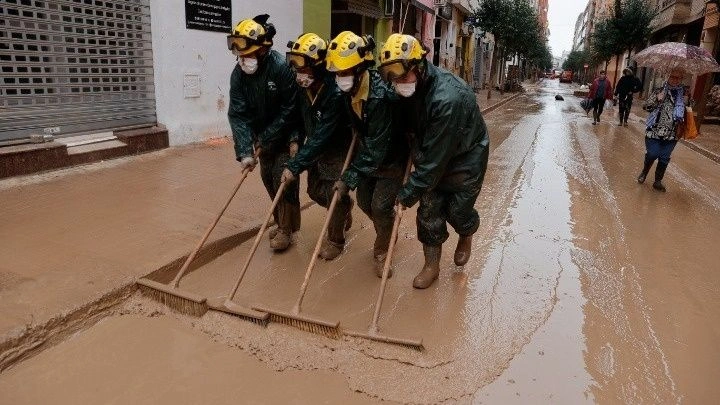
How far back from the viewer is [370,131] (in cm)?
330

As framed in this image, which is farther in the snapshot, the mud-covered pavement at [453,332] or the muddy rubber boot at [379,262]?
the muddy rubber boot at [379,262]

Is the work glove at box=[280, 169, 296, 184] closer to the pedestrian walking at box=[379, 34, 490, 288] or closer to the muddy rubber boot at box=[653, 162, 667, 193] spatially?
the pedestrian walking at box=[379, 34, 490, 288]

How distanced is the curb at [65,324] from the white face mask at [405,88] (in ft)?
6.54

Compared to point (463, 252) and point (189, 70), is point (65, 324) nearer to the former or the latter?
point (463, 252)

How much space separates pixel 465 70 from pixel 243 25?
28.7 metres

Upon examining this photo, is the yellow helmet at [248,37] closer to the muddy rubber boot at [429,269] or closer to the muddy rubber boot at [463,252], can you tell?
the muddy rubber boot at [429,269]

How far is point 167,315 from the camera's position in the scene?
313 centimetres

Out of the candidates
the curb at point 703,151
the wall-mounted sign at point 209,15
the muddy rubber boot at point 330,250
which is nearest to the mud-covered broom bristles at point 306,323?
the muddy rubber boot at point 330,250

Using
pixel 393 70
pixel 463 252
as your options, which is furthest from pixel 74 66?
pixel 463 252

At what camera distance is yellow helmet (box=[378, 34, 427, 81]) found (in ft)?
9.53

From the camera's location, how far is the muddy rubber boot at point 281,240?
163 inches

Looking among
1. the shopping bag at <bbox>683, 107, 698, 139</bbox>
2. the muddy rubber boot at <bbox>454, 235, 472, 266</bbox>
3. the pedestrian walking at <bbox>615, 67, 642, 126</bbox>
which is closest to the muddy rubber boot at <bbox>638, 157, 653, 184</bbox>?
the shopping bag at <bbox>683, 107, 698, 139</bbox>

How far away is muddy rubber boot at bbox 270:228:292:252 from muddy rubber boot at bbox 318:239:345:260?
0.31 meters

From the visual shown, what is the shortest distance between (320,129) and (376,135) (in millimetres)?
472
